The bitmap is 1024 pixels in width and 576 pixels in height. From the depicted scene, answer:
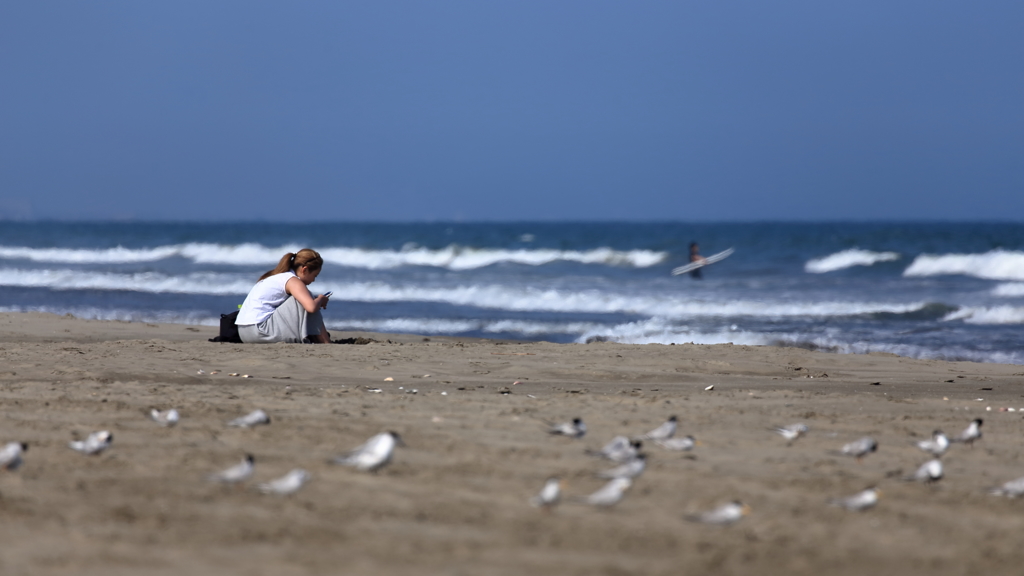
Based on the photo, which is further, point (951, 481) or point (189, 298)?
point (189, 298)

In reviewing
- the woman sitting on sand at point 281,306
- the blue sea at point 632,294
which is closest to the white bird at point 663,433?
the woman sitting on sand at point 281,306

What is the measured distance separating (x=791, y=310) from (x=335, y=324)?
7.51m

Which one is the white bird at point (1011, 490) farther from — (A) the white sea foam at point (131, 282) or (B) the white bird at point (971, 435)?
(A) the white sea foam at point (131, 282)

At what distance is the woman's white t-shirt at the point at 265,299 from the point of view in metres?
8.27

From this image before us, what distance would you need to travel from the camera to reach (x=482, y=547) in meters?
2.95

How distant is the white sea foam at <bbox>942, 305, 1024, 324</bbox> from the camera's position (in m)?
13.4

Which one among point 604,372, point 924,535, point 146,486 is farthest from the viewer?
point 604,372

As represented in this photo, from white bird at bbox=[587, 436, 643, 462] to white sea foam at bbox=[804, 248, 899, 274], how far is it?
23831 mm

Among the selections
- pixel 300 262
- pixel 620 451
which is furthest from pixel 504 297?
pixel 620 451

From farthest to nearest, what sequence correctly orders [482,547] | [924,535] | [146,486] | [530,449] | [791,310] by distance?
[791,310]
[530,449]
[146,486]
[924,535]
[482,547]

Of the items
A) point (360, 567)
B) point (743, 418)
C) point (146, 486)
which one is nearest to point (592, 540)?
point (360, 567)

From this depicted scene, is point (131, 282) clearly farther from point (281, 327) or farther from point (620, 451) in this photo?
point (620, 451)

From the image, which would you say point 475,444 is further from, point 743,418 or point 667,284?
point 667,284

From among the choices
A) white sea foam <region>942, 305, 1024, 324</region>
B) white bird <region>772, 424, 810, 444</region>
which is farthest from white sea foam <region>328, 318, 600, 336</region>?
white bird <region>772, 424, 810, 444</region>
